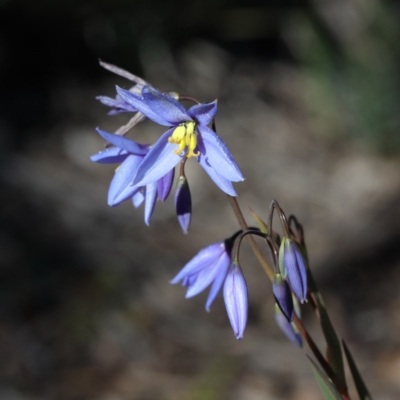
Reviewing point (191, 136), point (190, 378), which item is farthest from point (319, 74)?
point (191, 136)

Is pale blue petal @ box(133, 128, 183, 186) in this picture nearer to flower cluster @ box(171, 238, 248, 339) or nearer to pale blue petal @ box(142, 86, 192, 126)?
pale blue petal @ box(142, 86, 192, 126)

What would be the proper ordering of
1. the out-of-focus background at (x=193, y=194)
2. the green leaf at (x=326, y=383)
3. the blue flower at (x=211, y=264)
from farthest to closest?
the out-of-focus background at (x=193, y=194) < the blue flower at (x=211, y=264) < the green leaf at (x=326, y=383)

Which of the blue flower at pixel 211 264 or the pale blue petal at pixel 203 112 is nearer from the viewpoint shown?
the pale blue petal at pixel 203 112

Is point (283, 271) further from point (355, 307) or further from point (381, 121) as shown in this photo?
point (381, 121)

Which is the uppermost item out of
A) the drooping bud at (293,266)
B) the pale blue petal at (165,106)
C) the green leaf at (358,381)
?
the pale blue petal at (165,106)

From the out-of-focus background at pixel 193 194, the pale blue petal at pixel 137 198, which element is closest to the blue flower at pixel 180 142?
the pale blue petal at pixel 137 198

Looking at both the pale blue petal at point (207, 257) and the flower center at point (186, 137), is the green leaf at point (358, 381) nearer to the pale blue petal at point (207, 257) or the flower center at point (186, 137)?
the pale blue petal at point (207, 257)
